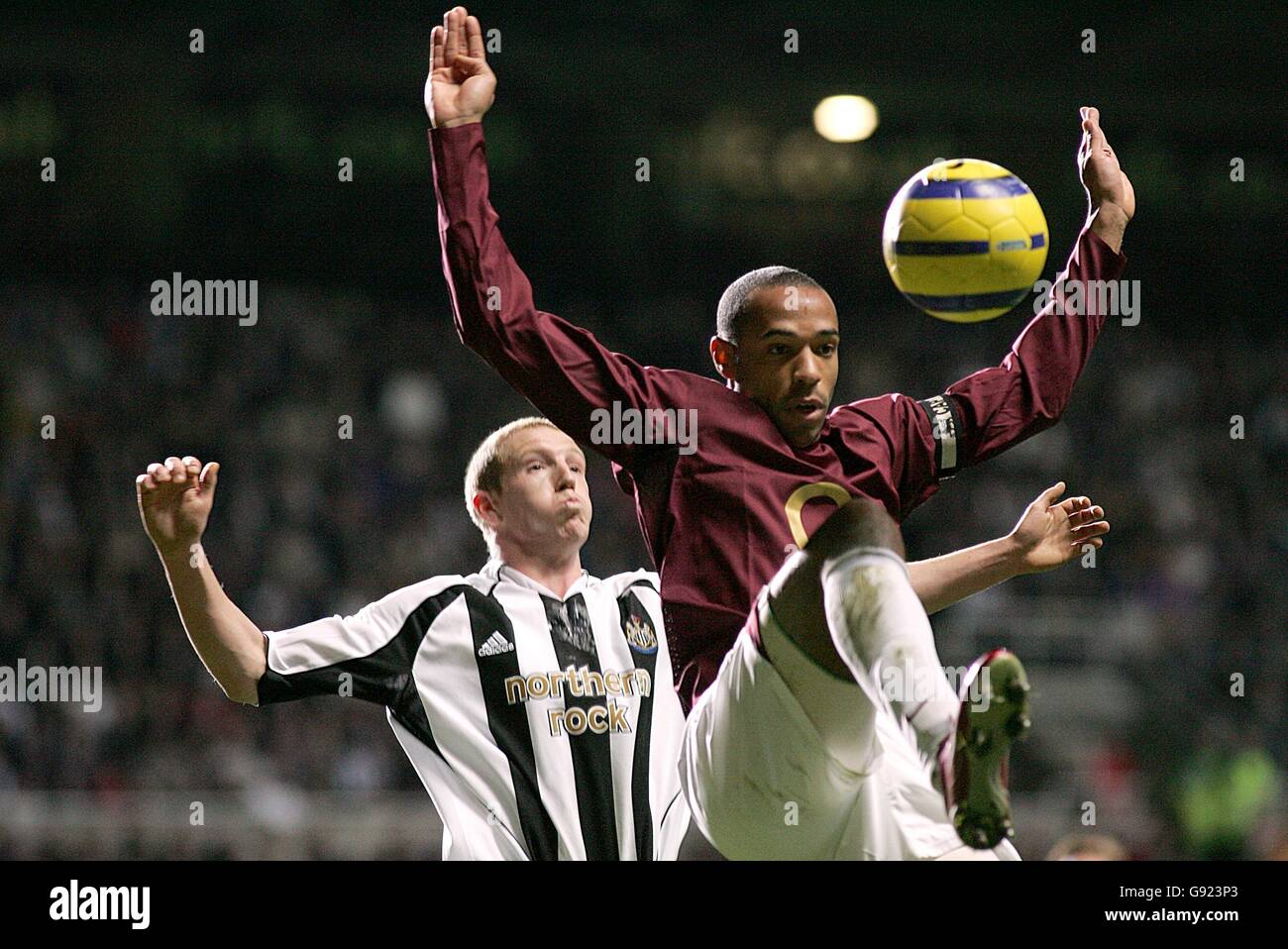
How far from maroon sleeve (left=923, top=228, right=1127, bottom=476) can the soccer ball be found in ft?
0.57

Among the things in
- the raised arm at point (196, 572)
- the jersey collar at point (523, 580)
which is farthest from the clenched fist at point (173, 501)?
the jersey collar at point (523, 580)

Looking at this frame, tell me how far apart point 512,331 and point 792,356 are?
70cm

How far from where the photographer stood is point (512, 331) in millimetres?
4188

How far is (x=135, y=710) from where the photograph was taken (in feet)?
36.7

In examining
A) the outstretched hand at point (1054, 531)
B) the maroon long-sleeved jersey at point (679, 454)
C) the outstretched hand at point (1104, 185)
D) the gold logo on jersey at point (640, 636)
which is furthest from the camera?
the gold logo on jersey at point (640, 636)

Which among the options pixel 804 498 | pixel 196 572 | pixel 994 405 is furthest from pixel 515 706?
pixel 994 405

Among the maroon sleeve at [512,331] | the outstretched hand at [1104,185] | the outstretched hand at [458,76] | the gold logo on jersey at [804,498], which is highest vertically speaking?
the outstretched hand at [458,76]

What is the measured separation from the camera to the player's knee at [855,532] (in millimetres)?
3535

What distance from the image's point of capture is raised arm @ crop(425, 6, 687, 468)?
4.18 meters

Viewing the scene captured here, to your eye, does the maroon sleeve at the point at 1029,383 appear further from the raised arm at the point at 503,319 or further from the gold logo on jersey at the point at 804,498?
the raised arm at the point at 503,319

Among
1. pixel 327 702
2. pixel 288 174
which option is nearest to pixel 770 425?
pixel 327 702

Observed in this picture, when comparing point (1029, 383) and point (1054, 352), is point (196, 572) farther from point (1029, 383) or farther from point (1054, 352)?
point (1054, 352)

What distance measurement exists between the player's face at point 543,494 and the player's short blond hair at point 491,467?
2 cm

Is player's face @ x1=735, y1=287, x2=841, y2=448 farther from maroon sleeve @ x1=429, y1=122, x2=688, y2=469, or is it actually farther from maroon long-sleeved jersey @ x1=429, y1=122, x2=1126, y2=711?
maroon sleeve @ x1=429, y1=122, x2=688, y2=469
